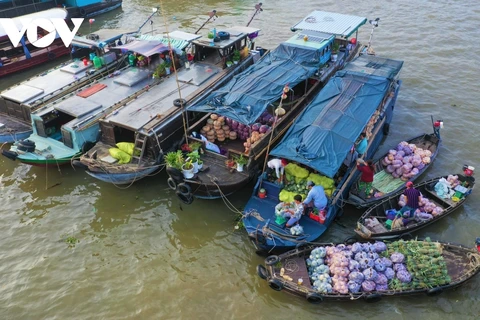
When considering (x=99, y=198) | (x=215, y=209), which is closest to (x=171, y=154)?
(x=215, y=209)

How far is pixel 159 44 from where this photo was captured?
18.5m

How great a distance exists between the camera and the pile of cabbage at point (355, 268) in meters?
10.5

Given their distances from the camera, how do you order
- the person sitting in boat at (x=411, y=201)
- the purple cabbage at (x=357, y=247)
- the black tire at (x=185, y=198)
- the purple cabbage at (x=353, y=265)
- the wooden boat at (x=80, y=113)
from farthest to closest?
the wooden boat at (x=80, y=113) < the black tire at (x=185, y=198) < the person sitting in boat at (x=411, y=201) < the purple cabbage at (x=357, y=247) < the purple cabbage at (x=353, y=265)

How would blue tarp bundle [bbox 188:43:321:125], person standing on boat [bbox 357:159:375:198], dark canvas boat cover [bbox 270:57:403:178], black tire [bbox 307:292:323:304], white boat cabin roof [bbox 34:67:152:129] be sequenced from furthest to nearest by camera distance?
white boat cabin roof [bbox 34:67:152:129] < blue tarp bundle [bbox 188:43:321:125] < person standing on boat [bbox 357:159:375:198] < dark canvas boat cover [bbox 270:57:403:178] < black tire [bbox 307:292:323:304]

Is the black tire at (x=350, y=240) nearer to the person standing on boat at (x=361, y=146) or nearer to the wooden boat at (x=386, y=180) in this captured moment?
the wooden boat at (x=386, y=180)

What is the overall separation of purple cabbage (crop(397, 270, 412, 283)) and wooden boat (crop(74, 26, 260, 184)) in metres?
8.72

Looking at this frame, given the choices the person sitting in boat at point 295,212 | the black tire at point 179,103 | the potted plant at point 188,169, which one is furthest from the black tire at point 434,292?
the black tire at point 179,103

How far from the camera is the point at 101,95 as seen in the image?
55.9ft

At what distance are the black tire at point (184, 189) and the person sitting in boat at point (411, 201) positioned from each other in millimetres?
7007

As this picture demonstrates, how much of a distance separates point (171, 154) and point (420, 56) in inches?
701

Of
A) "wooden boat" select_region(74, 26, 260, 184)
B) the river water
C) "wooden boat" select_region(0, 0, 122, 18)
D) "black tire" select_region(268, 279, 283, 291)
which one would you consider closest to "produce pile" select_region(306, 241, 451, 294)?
the river water

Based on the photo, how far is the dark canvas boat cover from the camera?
12.3m

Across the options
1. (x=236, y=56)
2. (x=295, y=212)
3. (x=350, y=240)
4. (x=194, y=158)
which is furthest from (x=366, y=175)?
(x=236, y=56)

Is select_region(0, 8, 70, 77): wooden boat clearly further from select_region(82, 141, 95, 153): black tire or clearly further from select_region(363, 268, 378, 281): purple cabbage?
select_region(363, 268, 378, 281): purple cabbage
